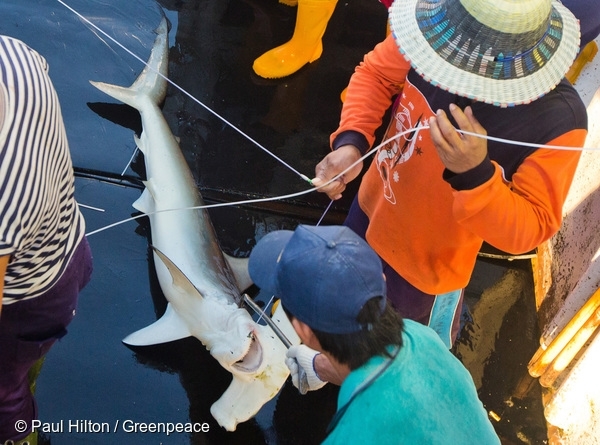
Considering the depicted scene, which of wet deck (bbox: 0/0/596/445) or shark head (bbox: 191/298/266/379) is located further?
wet deck (bbox: 0/0/596/445)

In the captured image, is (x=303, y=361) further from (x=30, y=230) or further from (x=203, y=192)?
(x=203, y=192)

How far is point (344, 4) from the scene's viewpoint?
498 cm

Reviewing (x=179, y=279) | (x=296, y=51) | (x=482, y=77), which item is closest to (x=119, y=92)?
(x=296, y=51)

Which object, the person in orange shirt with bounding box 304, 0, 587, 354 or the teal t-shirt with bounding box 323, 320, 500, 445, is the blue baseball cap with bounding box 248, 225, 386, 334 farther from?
the person in orange shirt with bounding box 304, 0, 587, 354

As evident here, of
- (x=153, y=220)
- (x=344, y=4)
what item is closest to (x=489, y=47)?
(x=153, y=220)

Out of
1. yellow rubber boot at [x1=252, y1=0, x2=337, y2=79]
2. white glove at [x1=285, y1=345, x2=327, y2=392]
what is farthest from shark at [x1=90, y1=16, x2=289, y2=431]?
yellow rubber boot at [x1=252, y1=0, x2=337, y2=79]

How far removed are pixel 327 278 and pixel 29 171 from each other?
28.5 inches

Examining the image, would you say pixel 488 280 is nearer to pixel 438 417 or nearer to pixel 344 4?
pixel 438 417

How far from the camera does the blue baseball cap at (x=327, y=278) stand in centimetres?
130

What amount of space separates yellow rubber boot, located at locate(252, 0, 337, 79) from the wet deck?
0.27ft

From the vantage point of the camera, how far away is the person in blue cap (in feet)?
3.99

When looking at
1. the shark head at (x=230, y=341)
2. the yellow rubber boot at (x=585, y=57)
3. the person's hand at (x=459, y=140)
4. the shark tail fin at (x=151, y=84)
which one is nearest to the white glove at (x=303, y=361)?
the shark head at (x=230, y=341)

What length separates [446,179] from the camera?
1.71 m

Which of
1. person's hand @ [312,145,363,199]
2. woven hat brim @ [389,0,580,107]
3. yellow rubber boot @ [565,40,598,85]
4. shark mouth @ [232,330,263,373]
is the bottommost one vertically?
shark mouth @ [232,330,263,373]
